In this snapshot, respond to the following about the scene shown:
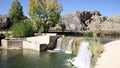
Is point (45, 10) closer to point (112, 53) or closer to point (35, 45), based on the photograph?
point (35, 45)

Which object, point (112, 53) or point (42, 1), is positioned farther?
point (42, 1)

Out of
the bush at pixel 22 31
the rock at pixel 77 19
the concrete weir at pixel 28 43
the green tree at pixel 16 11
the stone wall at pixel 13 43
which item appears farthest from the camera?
the rock at pixel 77 19

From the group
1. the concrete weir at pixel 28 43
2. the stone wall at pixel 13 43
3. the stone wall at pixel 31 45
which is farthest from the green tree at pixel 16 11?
the stone wall at pixel 31 45

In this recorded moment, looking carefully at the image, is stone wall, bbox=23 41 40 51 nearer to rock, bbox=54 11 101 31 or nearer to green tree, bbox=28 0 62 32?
green tree, bbox=28 0 62 32

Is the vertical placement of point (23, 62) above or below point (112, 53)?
below

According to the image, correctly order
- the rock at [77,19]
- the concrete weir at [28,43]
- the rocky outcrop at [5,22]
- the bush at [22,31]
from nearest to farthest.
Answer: the concrete weir at [28,43]
the bush at [22,31]
the rocky outcrop at [5,22]
the rock at [77,19]

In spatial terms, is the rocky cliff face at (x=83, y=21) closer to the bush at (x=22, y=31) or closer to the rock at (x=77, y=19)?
the rock at (x=77, y=19)

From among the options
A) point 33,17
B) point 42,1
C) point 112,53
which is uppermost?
point 42,1

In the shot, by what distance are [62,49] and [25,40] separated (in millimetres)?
5504

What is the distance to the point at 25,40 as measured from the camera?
31.3 meters

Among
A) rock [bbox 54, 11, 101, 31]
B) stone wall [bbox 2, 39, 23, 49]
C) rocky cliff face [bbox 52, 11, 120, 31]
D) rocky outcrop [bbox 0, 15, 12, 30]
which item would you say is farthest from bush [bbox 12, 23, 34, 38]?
rock [bbox 54, 11, 101, 31]

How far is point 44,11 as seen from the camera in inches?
1505

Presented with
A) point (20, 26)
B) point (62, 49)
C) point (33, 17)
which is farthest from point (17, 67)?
point (33, 17)

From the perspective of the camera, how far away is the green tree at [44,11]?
124ft
